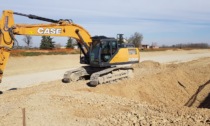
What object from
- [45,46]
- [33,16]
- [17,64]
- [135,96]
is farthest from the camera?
[45,46]

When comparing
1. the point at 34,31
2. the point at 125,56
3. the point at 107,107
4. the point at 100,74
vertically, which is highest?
the point at 34,31

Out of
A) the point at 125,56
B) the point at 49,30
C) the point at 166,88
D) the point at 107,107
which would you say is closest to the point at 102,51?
the point at 125,56

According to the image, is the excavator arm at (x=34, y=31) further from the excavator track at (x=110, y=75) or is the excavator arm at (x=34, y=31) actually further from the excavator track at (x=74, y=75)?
the excavator track at (x=110, y=75)

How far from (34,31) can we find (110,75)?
13.3ft

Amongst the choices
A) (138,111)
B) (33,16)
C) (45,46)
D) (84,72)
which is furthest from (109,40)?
(45,46)

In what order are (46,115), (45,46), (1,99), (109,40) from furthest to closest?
(45,46), (109,40), (1,99), (46,115)

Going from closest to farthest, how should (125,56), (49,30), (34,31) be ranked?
(34,31) < (49,30) < (125,56)

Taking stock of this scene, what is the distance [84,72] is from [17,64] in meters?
17.4

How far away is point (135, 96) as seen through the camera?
14766 mm

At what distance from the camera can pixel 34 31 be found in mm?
13727

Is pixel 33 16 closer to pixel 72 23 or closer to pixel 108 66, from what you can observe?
Answer: pixel 72 23

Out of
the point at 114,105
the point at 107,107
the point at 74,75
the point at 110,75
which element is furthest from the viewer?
the point at 74,75

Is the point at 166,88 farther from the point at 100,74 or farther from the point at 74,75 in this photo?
the point at 74,75

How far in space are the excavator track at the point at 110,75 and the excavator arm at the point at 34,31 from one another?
1.52m
